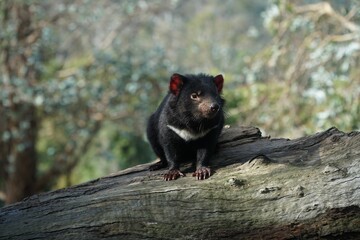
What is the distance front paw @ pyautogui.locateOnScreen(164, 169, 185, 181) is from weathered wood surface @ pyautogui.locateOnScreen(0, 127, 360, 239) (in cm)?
6

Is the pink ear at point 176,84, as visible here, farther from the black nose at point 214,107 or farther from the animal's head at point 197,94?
the black nose at point 214,107

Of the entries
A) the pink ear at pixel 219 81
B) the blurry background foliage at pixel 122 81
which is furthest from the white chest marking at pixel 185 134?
the blurry background foliage at pixel 122 81

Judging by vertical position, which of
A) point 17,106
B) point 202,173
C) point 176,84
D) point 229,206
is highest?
point 176,84

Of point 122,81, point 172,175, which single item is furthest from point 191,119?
point 122,81

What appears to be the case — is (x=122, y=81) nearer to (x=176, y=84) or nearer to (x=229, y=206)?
(x=176, y=84)

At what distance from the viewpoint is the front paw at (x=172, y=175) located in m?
3.87

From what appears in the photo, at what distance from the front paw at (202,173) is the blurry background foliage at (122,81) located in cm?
385

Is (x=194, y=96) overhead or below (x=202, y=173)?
overhead

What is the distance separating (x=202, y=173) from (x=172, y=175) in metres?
0.22

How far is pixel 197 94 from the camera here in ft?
13.9

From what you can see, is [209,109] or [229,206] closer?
[229,206]

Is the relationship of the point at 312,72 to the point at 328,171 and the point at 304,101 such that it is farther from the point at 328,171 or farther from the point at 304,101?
the point at 328,171

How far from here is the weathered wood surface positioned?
3373mm

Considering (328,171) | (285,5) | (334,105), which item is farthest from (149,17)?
(328,171)
